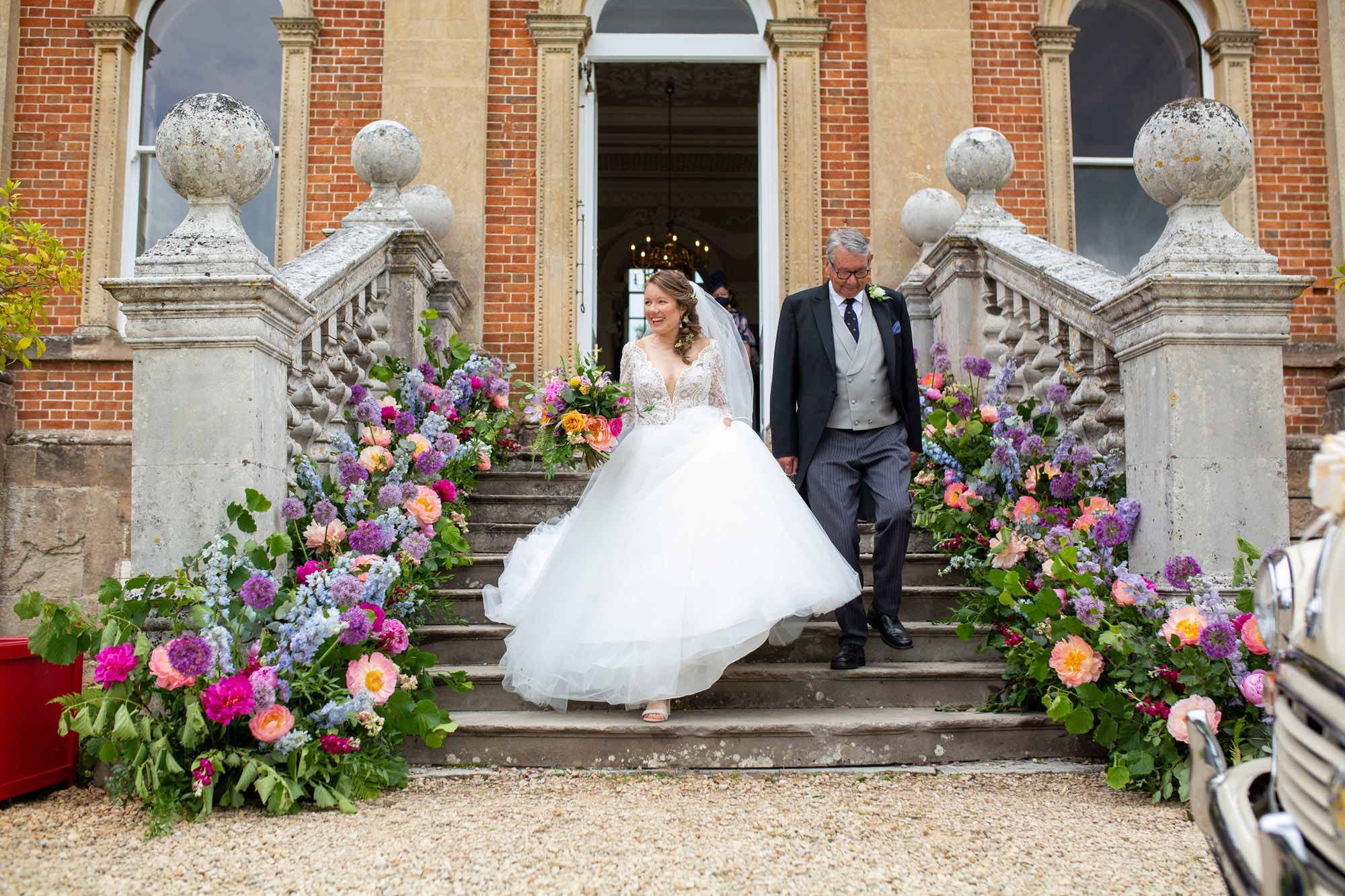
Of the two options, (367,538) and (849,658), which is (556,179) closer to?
(367,538)

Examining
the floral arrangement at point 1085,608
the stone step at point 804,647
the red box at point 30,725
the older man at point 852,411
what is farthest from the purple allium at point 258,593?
the floral arrangement at point 1085,608

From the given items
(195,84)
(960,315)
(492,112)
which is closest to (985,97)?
(960,315)

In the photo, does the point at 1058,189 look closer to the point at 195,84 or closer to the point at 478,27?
Result: the point at 478,27

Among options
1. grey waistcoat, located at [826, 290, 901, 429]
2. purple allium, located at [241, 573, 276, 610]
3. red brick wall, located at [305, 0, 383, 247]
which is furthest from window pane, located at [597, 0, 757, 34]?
purple allium, located at [241, 573, 276, 610]

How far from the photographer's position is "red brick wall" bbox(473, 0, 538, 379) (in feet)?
23.9

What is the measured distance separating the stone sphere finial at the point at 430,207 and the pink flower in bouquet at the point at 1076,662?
16.4 ft

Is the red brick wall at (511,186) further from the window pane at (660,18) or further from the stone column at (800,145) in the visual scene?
the stone column at (800,145)

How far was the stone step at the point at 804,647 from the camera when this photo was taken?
13.6 ft

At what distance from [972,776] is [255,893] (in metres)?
2.29

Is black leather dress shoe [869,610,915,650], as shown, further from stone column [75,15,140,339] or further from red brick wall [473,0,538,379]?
stone column [75,15,140,339]

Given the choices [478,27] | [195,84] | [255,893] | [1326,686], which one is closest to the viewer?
[1326,686]

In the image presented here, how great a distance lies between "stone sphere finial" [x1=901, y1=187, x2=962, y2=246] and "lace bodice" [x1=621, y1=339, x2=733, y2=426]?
312 cm

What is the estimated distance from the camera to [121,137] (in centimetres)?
758

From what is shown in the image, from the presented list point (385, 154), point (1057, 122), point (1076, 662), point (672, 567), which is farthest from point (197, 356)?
point (1057, 122)
